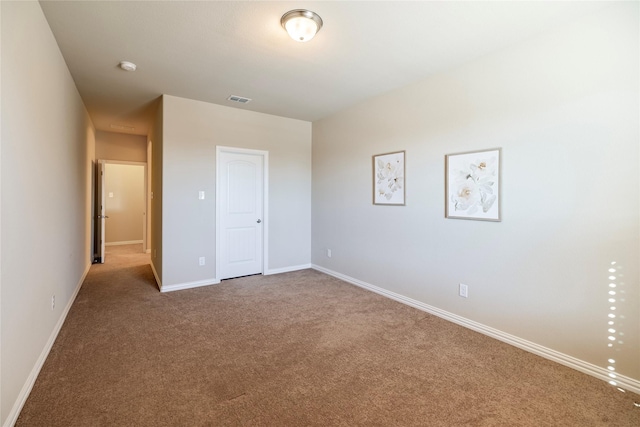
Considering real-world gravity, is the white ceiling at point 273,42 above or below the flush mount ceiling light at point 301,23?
above

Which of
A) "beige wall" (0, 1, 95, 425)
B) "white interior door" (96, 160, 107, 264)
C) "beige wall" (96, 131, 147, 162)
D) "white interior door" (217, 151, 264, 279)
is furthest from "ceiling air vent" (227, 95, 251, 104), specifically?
"beige wall" (96, 131, 147, 162)

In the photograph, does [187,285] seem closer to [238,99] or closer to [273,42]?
[238,99]

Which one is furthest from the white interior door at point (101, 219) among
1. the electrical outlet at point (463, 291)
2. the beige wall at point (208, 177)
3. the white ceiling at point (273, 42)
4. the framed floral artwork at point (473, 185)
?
the electrical outlet at point (463, 291)

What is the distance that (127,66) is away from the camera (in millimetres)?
3078

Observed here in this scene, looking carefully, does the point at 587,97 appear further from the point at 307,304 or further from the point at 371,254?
the point at 307,304

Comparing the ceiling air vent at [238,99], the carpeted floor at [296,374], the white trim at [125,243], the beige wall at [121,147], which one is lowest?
the carpeted floor at [296,374]

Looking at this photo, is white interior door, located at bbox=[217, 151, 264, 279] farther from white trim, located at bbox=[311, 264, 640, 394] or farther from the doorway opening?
the doorway opening

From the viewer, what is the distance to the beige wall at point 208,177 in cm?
406

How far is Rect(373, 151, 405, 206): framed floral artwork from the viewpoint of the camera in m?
3.69

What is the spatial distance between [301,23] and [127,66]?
2004mm

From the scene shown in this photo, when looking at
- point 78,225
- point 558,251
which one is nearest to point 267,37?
point 558,251

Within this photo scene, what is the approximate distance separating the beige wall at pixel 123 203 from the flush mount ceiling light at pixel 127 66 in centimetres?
545

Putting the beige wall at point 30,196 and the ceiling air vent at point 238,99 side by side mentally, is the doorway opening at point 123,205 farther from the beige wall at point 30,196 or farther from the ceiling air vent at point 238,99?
the beige wall at point 30,196

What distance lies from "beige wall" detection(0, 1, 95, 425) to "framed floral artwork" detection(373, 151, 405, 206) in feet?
11.0
